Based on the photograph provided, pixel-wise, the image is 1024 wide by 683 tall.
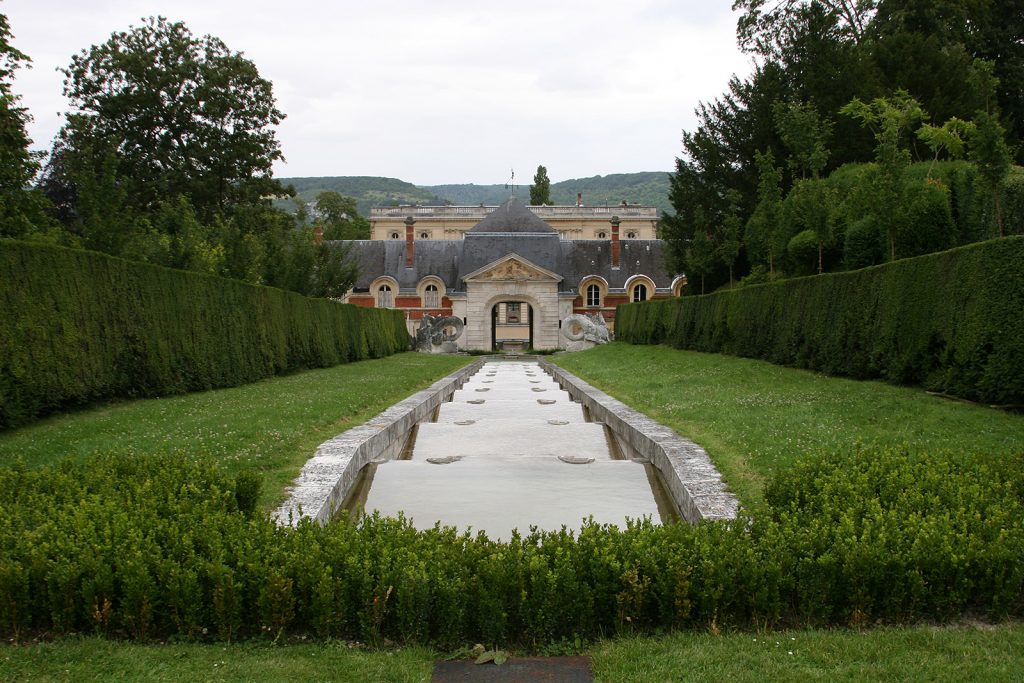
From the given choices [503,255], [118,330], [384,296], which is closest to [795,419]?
[118,330]

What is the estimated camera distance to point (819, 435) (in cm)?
730

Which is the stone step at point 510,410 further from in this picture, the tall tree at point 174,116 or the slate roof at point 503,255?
the slate roof at point 503,255

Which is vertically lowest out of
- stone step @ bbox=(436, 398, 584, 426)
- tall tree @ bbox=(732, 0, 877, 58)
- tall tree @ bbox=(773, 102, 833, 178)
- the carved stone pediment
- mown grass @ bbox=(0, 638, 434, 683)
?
stone step @ bbox=(436, 398, 584, 426)

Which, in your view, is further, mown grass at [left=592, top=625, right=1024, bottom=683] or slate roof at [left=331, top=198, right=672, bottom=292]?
slate roof at [left=331, top=198, right=672, bottom=292]

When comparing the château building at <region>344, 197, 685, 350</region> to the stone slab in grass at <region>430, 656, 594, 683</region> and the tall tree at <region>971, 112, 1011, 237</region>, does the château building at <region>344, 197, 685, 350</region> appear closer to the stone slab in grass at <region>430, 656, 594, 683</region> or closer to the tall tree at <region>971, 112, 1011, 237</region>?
the tall tree at <region>971, 112, 1011, 237</region>

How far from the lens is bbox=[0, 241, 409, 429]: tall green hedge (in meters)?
8.98

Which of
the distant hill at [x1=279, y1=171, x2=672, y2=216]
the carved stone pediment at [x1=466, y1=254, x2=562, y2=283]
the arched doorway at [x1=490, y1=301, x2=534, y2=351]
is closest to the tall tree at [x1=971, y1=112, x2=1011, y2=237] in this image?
the carved stone pediment at [x1=466, y1=254, x2=562, y2=283]

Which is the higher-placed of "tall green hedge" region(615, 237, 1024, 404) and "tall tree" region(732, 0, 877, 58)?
"tall tree" region(732, 0, 877, 58)

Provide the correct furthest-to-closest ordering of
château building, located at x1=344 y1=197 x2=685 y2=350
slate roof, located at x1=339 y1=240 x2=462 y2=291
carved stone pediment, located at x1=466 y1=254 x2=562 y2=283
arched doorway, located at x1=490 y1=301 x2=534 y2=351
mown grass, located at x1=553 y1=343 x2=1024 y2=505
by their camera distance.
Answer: slate roof, located at x1=339 y1=240 x2=462 y2=291
arched doorway, located at x1=490 y1=301 x2=534 y2=351
château building, located at x1=344 y1=197 x2=685 y2=350
carved stone pediment, located at x1=466 y1=254 x2=562 y2=283
mown grass, located at x1=553 y1=343 x2=1024 y2=505

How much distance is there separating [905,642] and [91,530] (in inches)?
137

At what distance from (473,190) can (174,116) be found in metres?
123

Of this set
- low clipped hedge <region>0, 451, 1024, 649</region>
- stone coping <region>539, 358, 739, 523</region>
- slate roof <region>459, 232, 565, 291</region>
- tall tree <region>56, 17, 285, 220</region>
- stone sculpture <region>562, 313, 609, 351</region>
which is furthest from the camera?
slate roof <region>459, 232, 565, 291</region>

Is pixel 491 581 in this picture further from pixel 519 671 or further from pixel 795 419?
pixel 795 419

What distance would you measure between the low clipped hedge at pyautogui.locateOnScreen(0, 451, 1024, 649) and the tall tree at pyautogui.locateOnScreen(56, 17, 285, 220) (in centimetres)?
2858
